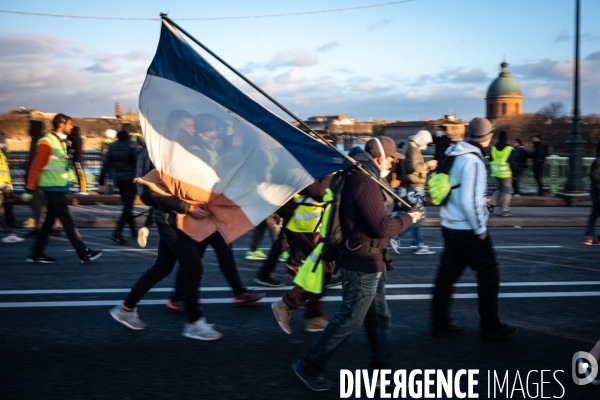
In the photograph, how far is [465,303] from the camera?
6.76 meters

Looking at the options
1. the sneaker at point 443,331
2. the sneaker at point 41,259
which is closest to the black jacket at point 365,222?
the sneaker at point 443,331

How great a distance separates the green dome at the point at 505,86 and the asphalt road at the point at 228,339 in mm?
101576

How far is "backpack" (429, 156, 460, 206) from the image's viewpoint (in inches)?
216

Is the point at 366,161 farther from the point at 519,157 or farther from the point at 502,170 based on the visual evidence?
the point at 519,157

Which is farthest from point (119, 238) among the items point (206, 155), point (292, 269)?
point (206, 155)

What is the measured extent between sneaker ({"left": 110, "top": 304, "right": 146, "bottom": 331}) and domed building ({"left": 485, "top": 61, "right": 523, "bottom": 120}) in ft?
340

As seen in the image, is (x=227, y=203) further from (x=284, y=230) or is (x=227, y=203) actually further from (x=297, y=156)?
(x=284, y=230)

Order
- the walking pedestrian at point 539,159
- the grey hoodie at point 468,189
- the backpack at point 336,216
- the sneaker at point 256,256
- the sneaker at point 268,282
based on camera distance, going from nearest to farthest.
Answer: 1. the backpack at point 336,216
2. the grey hoodie at point 468,189
3. the sneaker at point 268,282
4. the sneaker at point 256,256
5. the walking pedestrian at point 539,159

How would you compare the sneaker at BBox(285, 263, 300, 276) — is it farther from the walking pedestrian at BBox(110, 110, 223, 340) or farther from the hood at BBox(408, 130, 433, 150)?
the hood at BBox(408, 130, 433, 150)

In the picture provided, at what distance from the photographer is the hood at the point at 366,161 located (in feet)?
14.7

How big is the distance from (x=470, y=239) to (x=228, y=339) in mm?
2136

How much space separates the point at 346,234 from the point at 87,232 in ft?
28.5

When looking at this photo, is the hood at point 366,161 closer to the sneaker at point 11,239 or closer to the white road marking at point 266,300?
the white road marking at point 266,300

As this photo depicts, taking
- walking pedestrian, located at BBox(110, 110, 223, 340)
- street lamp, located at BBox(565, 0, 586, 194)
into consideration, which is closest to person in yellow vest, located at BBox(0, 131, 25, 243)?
walking pedestrian, located at BBox(110, 110, 223, 340)
